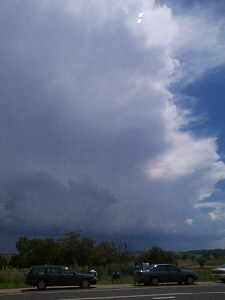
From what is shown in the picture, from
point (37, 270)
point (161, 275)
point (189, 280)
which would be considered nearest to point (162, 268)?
point (161, 275)

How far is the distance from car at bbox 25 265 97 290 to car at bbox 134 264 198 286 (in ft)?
10.9

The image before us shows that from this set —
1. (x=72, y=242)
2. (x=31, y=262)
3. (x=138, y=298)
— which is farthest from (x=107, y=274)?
(x=138, y=298)

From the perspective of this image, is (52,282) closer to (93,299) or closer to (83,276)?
(83,276)

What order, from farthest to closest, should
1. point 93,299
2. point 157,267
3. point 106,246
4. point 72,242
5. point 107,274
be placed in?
point 106,246 < point 72,242 < point 107,274 < point 157,267 < point 93,299

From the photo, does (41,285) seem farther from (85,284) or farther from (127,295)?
(127,295)

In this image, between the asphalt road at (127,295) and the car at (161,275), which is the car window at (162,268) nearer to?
the car at (161,275)

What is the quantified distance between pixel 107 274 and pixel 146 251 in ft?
63.2

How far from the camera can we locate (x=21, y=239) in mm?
48719

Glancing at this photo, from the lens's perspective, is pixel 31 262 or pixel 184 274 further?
pixel 31 262

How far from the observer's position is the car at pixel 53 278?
21016 millimetres

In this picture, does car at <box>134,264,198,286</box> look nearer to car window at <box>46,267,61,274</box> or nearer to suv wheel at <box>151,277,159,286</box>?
suv wheel at <box>151,277,159,286</box>

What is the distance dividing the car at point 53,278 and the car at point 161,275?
10.9 feet

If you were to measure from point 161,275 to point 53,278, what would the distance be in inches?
277

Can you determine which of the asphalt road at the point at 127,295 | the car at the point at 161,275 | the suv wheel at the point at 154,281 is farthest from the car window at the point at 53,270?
the suv wheel at the point at 154,281
